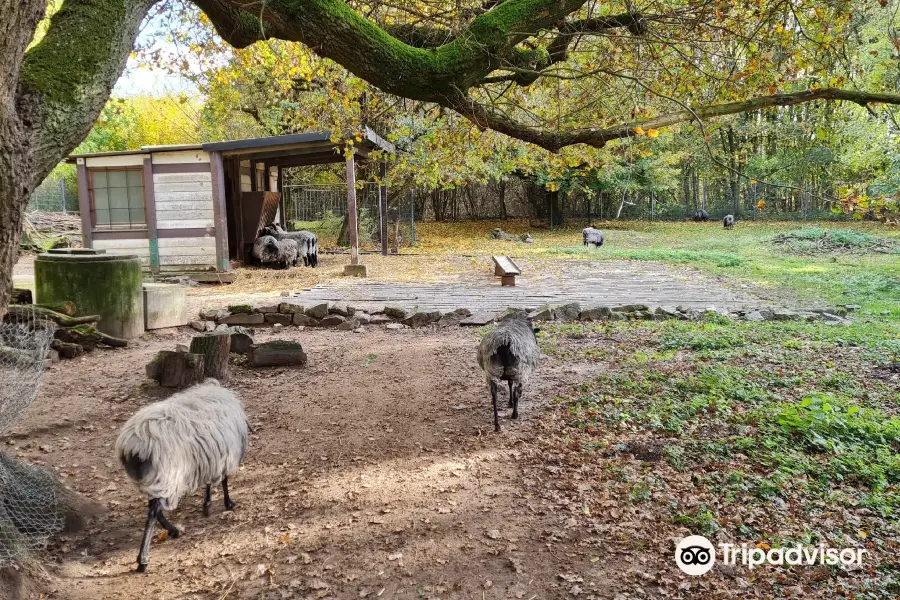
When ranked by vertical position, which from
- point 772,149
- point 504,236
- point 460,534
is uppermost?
point 772,149

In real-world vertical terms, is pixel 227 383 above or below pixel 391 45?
below

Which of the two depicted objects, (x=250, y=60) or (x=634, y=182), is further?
(x=634, y=182)

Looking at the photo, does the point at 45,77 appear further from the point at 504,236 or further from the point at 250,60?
the point at 504,236

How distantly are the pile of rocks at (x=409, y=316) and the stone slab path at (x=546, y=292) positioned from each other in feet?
1.89

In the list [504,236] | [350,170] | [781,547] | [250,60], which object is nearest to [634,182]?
[504,236]

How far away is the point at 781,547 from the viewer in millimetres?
3012

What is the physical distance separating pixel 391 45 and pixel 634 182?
25946 millimetres

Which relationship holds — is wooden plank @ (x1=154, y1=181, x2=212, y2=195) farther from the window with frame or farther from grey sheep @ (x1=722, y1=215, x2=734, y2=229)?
grey sheep @ (x1=722, y1=215, x2=734, y2=229)

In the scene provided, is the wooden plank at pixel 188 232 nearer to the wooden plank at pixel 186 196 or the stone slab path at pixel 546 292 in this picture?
the wooden plank at pixel 186 196

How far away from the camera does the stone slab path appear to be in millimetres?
10125

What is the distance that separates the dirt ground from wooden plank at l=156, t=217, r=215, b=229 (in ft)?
24.0

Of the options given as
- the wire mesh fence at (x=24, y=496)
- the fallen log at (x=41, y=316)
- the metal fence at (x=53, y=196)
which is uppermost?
the metal fence at (x=53, y=196)

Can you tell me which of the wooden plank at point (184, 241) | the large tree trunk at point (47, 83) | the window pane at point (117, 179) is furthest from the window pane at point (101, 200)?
the large tree trunk at point (47, 83)

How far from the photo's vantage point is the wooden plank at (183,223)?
43.6 ft
